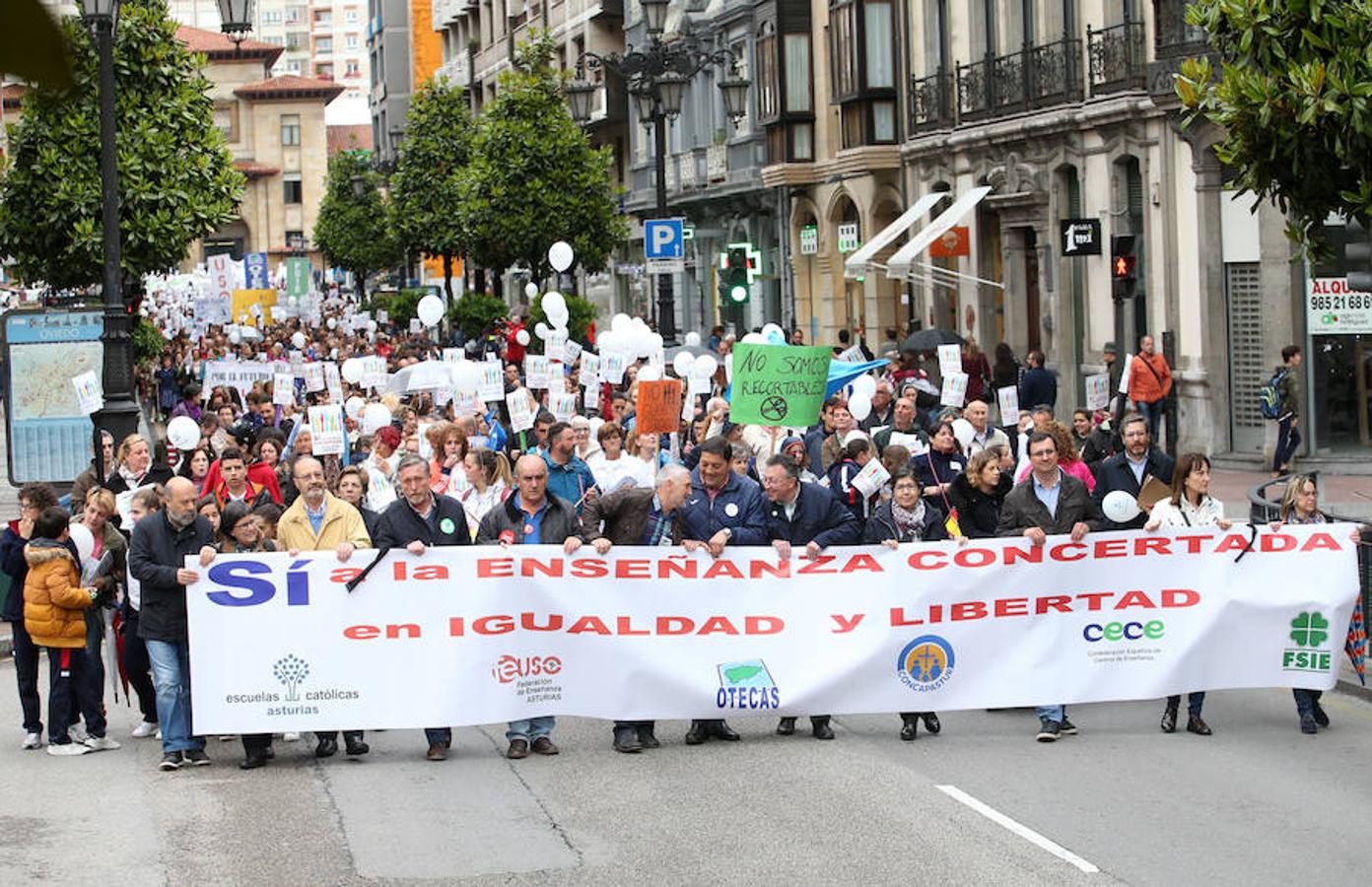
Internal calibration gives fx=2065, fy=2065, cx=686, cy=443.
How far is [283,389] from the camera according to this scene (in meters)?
22.6

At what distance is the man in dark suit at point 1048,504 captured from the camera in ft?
35.7

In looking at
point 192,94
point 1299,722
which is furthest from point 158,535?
point 192,94

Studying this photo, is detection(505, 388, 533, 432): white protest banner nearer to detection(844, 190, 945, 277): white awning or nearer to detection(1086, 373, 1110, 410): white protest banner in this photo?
detection(1086, 373, 1110, 410): white protest banner

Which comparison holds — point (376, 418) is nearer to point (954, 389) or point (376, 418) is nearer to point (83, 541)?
point (954, 389)

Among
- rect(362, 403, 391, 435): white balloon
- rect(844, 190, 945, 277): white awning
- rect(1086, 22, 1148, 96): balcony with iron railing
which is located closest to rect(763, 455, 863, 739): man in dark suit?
rect(362, 403, 391, 435): white balloon

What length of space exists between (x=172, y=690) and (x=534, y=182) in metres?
37.3

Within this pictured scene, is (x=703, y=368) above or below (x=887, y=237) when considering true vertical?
below

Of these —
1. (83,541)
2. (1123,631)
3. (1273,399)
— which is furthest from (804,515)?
(1273,399)

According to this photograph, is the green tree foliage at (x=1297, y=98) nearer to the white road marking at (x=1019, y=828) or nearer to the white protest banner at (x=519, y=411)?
the white road marking at (x=1019, y=828)

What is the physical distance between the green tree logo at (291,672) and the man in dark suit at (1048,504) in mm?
3737

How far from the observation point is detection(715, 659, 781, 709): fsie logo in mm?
10641

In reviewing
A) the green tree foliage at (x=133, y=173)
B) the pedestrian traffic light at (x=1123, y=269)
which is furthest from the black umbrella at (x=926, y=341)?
the green tree foliage at (x=133, y=173)

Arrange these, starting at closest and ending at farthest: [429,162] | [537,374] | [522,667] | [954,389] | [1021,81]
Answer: [522,667]
[954,389]
[537,374]
[1021,81]
[429,162]

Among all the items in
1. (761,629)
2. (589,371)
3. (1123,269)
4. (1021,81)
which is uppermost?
(1021,81)
